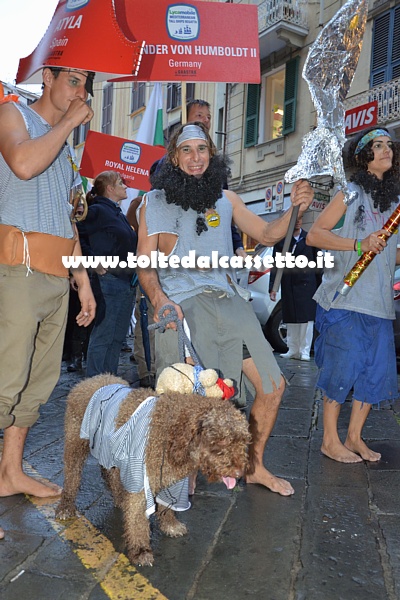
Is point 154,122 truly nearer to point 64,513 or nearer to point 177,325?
point 177,325

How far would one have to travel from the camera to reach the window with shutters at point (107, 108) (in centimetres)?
2889

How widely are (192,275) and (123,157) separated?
22.9 feet

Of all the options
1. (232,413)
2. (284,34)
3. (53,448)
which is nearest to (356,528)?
(232,413)

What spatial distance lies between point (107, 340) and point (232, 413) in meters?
3.73

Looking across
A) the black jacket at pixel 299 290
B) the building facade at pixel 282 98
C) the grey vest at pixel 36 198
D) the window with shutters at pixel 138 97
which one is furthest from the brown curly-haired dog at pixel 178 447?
the window with shutters at pixel 138 97

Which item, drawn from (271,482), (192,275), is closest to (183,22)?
(192,275)

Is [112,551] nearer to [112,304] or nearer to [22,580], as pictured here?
→ [22,580]

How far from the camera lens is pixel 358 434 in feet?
14.1

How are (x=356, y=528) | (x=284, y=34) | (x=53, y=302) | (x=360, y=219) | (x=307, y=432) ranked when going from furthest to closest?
(x=284, y=34)
(x=307, y=432)
(x=360, y=219)
(x=53, y=302)
(x=356, y=528)

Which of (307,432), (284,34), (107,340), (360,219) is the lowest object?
(307,432)

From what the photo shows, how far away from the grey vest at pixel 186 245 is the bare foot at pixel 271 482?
43.8 inches

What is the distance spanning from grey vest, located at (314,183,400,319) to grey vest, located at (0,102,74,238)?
1.89 m

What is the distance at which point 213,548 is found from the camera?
2.73 meters

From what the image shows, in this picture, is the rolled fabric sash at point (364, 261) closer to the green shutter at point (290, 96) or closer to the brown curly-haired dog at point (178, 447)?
the brown curly-haired dog at point (178, 447)
